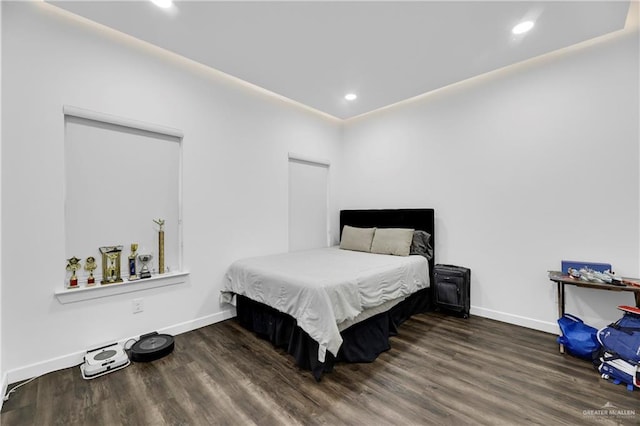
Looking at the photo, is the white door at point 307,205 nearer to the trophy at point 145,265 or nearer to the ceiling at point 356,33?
the ceiling at point 356,33

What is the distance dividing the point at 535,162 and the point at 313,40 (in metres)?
2.54

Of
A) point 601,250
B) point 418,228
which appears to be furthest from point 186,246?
point 601,250

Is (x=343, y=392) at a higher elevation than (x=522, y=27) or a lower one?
lower

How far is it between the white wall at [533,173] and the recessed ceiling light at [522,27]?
758 millimetres

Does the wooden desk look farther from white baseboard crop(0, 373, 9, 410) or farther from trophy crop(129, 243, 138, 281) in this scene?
white baseboard crop(0, 373, 9, 410)

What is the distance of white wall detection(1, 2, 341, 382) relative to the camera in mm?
2098

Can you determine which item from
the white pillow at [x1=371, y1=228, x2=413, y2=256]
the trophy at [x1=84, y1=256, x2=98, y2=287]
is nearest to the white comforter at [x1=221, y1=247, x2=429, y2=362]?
the white pillow at [x1=371, y1=228, x2=413, y2=256]

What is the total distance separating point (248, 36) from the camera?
8.05 ft

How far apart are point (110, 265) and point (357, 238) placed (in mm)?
2808

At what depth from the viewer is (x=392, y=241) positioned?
3.59 m

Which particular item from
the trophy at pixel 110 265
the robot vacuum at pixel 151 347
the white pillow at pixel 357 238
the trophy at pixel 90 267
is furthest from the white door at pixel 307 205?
the trophy at pixel 90 267

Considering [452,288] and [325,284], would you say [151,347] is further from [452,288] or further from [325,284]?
[452,288]

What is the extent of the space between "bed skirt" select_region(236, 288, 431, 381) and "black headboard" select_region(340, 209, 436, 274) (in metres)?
1.11

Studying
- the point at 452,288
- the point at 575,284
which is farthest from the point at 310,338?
the point at 575,284
